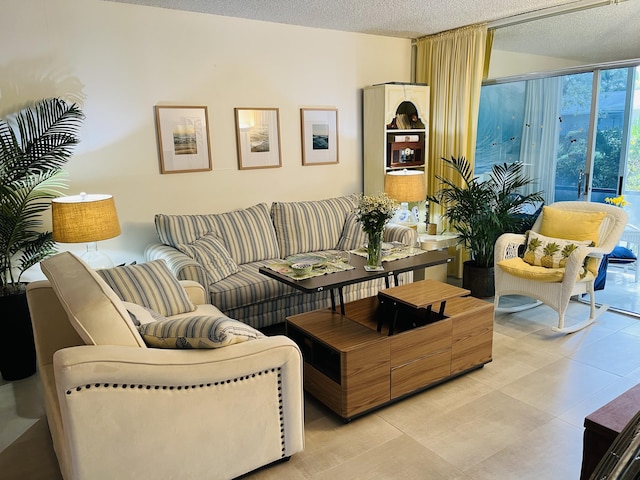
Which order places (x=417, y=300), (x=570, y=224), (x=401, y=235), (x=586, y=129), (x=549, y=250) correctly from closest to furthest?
(x=417, y=300)
(x=549, y=250)
(x=570, y=224)
(x=401, y=235)
(x=586, y=129)

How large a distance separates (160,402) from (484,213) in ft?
10.7

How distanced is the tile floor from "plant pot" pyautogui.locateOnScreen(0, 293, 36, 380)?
0.27 ft

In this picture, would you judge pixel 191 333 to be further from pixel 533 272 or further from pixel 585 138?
pixel 585 138

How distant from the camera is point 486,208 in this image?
165 inches

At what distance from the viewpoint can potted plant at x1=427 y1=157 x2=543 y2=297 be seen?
4207mm

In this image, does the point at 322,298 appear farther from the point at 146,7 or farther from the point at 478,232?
the point at 146,7

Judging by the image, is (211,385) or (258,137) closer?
(211,385)

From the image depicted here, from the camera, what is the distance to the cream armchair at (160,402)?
1685 millimetres

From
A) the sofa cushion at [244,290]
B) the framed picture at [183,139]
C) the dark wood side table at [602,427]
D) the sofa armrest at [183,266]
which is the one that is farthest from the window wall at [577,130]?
the sofa armrest at [183,266]

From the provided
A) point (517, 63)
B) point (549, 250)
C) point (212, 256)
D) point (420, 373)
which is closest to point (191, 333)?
point (420, 373)

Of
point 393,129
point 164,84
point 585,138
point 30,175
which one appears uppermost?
point 164,84

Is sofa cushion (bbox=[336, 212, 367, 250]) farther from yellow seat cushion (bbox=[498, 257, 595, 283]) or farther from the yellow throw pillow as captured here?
the yellow throw pillow

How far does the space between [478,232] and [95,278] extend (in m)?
3.29

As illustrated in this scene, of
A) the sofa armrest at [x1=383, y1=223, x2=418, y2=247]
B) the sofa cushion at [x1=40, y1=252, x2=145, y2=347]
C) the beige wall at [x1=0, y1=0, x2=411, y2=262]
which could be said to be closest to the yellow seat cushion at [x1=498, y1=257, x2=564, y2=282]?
the sofa armrest at [x1=383, y1=223, x2=418, y2=247]
